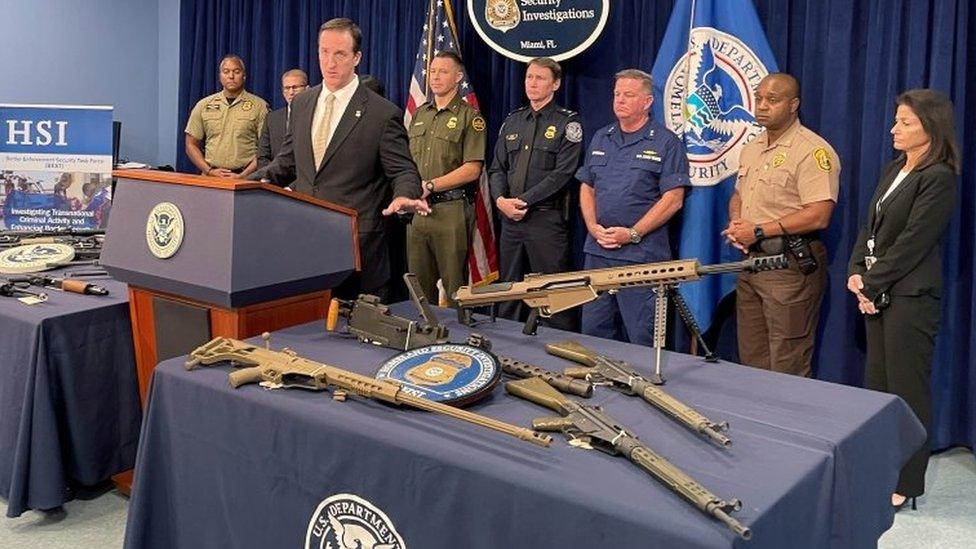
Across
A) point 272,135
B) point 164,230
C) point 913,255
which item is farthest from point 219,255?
point 272,135

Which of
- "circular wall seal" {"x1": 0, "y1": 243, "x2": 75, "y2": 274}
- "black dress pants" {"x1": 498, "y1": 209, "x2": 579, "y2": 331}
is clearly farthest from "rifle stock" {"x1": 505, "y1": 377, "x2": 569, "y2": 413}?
"black dress pants" {"x1": 498, "y1": 209, "x2": 579, "y2": 331}

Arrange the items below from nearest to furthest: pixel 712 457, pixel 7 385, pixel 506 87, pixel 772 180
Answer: pixel 712 457 < pixel 7 385 < pixel 772 180 < pixel 506 87

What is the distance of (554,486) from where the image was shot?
1379 millimetres

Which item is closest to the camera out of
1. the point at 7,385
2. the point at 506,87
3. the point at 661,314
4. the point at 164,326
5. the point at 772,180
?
the point at 661,314

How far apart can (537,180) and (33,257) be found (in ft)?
6.98

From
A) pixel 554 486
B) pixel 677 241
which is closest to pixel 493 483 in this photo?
pixel 554 486

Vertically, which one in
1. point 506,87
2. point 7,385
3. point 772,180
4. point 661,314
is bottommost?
point 7,385

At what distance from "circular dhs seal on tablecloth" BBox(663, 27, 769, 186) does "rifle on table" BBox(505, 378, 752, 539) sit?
2.35 metres

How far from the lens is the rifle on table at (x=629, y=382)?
1.57m

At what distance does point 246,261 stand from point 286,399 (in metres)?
0.48

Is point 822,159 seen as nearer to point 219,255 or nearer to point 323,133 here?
point 323,133

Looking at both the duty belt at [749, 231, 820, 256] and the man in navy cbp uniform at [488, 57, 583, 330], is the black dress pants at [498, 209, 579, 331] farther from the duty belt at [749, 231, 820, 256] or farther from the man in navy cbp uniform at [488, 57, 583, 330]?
the duty belt at [749, 231, 820, 256]

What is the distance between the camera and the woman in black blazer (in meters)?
2.88

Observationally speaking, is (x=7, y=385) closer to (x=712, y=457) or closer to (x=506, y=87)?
(x=712, y=457)
